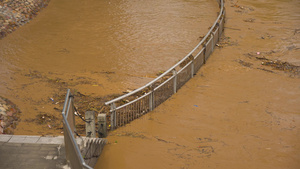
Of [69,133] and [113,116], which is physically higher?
[69,133]

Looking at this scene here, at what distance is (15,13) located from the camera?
19156 millimetres

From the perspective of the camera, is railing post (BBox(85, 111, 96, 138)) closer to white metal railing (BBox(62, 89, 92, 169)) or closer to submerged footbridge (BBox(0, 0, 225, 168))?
submerged footbridge (BBox(0, 0, 225, 168))

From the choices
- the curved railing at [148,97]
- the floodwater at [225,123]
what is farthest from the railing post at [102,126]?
A: the curved railing at [148,97]

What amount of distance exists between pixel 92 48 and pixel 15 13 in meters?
5.90

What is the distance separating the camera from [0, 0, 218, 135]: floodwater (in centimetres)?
1205

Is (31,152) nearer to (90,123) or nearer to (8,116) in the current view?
(90,123)

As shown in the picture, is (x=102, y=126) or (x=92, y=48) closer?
(x=102, y=126)

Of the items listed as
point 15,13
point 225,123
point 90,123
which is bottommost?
point 225,123

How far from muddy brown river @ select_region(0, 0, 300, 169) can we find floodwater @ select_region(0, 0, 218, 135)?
5 cm

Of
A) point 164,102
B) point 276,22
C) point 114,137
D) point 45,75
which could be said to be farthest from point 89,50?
point 276,22

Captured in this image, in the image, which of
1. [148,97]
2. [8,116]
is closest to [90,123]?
[148,97]

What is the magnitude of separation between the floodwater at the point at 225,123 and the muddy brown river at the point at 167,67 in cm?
3

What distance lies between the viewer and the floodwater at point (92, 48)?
12047 millimetres

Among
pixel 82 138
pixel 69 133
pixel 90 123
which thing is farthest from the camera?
pixel 90 123
